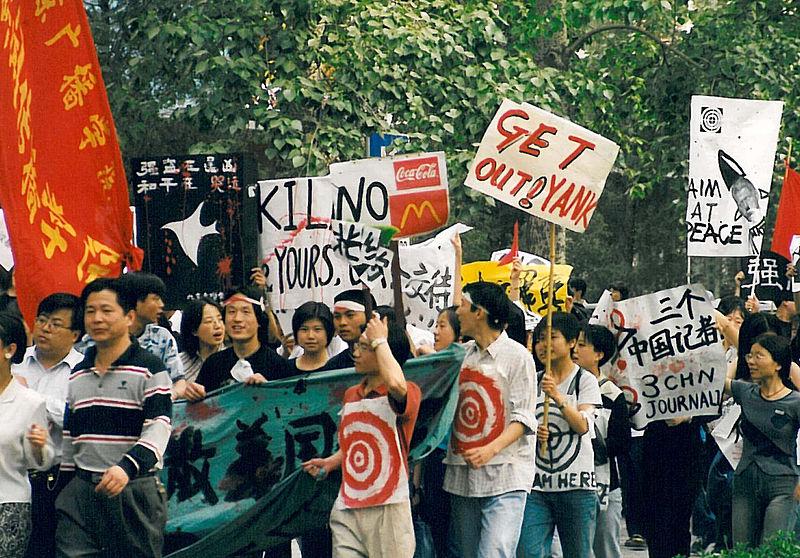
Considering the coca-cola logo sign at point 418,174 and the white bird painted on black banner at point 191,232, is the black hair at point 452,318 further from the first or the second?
the white bird painted on black banner at point 191,232

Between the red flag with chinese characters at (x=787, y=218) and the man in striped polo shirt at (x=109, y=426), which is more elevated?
the red flag with chinese characters at (x=787, y=218)

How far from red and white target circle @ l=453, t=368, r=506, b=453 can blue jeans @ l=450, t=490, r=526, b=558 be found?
272 mm

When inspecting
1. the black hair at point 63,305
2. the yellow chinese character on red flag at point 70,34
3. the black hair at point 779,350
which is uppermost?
the yellow chinese character on red flag at point 70,34

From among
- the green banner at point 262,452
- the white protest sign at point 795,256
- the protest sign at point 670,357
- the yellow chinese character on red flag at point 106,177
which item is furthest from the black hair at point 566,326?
the white protest sign at point 795,256

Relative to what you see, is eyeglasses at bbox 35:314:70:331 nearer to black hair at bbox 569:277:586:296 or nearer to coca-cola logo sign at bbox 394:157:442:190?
coca-cola logo sign at bbox 394:157:442:190

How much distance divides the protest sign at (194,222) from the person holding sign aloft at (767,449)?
9.26ft

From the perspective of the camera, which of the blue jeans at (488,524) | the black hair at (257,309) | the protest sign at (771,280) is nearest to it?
the blue jeans at (488,524)

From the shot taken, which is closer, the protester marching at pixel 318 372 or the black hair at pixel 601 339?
the protester marching at pixel 318 372

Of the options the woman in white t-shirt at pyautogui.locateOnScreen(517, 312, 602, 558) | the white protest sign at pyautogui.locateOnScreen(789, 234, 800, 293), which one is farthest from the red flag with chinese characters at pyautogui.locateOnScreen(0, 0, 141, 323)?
the white protest sign at pyautogui.locateOnScreen(789, 234, 800, 293)

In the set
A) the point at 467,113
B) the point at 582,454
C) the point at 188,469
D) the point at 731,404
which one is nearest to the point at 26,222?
the point at 188,469

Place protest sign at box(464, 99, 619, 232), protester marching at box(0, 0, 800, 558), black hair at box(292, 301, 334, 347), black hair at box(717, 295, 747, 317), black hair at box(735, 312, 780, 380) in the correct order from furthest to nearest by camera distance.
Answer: black hair at box(717, 295, 747, 317) → black hair at box(735, 312, 780, 380) → protest sign at box(464, 99, 619, 232) → black hair at box(292, 301, 334, 347) → protester marching at box(0, 0, 800, 558)

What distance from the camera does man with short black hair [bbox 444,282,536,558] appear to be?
8.08 meters

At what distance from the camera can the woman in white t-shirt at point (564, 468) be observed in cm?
866

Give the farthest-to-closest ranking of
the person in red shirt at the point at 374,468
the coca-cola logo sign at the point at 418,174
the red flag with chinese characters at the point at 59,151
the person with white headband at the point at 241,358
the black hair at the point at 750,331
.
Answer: the black hair at the point at 750,331 → the coca-cola logo sign at the point at 418,174 → the person with white headband at the point at 241,358 → the red flag with chinese characters at the point at 59,151 → the person in red shirt at the point at 374,468
